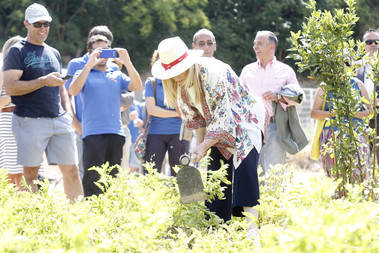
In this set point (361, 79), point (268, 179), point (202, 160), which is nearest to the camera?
point (202, 160)

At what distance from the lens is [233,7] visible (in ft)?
86.2

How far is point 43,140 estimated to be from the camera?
571cm

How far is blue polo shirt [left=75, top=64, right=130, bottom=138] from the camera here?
6.09m

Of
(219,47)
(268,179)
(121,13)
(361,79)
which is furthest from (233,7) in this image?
(268,179)

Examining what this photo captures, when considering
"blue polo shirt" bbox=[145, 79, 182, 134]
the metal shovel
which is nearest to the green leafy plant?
the metal shovel

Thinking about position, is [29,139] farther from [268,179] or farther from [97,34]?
[268,179]

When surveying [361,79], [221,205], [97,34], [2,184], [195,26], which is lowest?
[221,205]

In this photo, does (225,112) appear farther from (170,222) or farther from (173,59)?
(170,222)

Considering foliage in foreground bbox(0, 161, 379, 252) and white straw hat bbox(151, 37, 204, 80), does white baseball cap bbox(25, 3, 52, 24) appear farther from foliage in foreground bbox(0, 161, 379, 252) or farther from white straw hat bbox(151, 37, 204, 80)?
foliage in foreground bbox(0, 161, 379, 252)

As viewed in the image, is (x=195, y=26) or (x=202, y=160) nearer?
(x=202, y=160)

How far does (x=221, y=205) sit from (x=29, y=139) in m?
1.93

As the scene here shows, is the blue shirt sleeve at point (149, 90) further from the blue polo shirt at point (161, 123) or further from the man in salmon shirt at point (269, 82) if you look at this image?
the man in salmon shirt at point (269, 82)

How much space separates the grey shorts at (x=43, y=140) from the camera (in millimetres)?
5605

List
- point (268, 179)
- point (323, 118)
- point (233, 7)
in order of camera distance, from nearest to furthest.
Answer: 1. point (268, 179)
2. point (323, 118)
3. point (233, 7)
